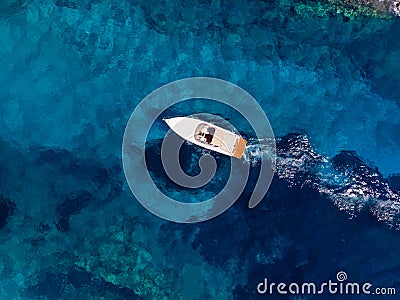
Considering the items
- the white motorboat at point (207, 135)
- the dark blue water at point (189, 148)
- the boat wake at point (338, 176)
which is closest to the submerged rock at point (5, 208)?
the dark blue water at point (189, 148)

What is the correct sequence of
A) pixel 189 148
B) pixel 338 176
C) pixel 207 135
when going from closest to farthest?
1. pixel 207 135
2. pixel 189 148
3. pixel 338 176

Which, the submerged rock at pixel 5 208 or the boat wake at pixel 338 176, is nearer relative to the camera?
the submerged rock at pixel 5 208

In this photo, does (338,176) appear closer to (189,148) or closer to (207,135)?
(207,135)

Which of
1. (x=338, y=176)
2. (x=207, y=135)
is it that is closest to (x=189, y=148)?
(x=207, y=135)

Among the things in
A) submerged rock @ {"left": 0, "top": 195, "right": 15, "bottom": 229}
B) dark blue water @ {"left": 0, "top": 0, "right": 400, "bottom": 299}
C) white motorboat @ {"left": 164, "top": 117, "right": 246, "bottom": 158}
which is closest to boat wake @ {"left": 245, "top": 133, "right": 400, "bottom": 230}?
dark blue water @ {"left": 0, "top": 0, "right": 400, "bottom": 299}

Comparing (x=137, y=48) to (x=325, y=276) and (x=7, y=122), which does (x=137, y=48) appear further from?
(x=325, y=276)

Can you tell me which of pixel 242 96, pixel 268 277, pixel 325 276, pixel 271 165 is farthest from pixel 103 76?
pixel 325 276

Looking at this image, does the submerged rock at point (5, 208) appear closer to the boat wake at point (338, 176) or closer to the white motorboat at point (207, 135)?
the white motorboat at point (207, 135)

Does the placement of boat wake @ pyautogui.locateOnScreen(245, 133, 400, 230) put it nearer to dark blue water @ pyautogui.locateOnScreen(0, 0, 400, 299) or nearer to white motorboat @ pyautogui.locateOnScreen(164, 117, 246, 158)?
dark blue water @ pyautogui.locateOnScreen(0, 0, 400, 299)
